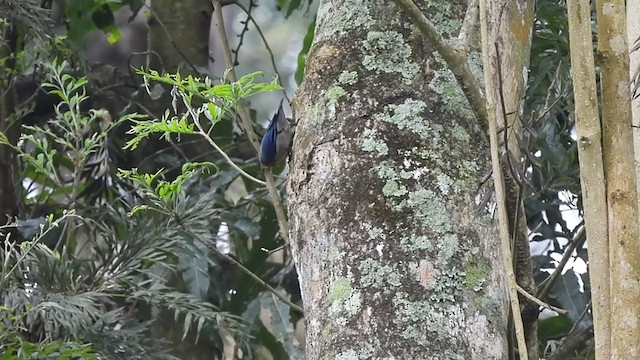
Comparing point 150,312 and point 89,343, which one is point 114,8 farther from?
point 89,343

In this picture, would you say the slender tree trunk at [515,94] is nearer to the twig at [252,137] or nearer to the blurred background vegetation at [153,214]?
the blurred background vegetation at [153,214]

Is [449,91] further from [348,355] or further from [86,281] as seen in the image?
[86,281]

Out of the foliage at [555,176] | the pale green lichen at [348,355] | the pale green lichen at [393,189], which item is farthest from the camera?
the foliage at [555,176]

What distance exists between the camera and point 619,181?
0.88 meters

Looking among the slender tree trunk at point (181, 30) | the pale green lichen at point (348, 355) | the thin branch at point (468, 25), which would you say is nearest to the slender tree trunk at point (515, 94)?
the thin branch at point (468, 25)

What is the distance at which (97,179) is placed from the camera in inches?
102

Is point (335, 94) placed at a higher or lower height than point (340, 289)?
higher

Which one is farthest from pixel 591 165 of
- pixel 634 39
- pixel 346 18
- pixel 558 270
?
pixel 558 270

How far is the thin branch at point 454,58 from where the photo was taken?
1082 millimetres

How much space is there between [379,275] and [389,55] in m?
0.33

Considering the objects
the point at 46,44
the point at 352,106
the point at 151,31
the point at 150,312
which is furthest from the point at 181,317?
the point at 352,106

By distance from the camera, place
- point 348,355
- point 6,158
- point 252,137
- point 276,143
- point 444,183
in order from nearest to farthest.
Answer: point 348,355 < point 444,183 < point 252,137 < point 276,143 < point 6,158

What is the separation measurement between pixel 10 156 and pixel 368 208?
153cm

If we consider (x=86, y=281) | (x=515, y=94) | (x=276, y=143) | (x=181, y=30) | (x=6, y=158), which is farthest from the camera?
(x=181, y=30)
